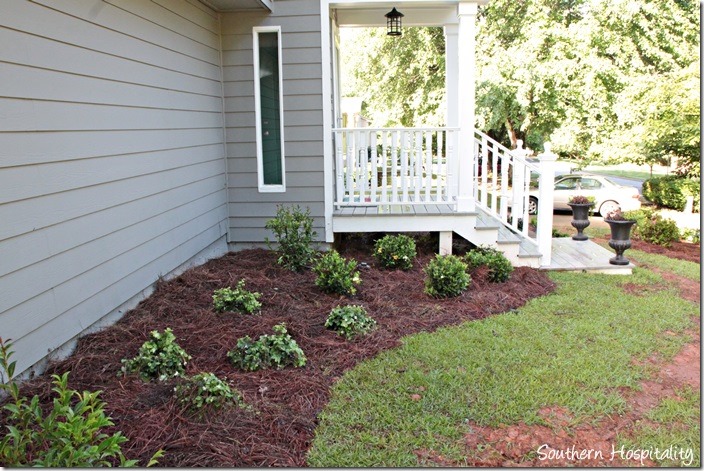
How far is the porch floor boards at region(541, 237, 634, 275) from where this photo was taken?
20.6 feet

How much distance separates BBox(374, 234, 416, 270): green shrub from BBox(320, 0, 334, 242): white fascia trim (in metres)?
0.78

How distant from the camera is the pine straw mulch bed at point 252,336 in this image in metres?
2.65

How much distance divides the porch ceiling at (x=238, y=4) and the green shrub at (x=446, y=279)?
3.32 m

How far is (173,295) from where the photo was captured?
4.63 meters

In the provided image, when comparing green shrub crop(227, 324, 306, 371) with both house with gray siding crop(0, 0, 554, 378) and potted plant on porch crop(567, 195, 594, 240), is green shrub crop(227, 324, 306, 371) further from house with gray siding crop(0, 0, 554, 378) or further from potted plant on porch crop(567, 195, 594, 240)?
potted plant on porch crop(567, 195, 594, 240)

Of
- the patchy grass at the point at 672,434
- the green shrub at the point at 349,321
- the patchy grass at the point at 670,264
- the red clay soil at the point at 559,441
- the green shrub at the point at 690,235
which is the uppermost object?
the green shrub at the point at 349,321

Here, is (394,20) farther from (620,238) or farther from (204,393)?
(204,393)

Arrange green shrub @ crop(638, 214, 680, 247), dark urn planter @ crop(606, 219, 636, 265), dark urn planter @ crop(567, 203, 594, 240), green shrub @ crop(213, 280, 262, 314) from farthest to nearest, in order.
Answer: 1. green shrub @ crop(638, 214, 680, 247)
2. dark urn planter @ crop(567, 203, 594, 240)
3. dark urn planter @ crop(606, 219, 636, 265)
4. green shrub @ crop(213, 280, 262, 314)

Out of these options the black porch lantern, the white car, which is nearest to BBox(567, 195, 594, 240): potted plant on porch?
the black porch lantern

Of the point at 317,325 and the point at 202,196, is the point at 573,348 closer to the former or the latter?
the point at 317,325

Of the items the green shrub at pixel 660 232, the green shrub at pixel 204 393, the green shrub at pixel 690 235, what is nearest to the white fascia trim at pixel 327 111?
the green shrub at pixel 204 393

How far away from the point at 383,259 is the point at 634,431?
3.42 m

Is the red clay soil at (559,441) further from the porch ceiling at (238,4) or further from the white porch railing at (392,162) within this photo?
the porch ceiling at (238,4)

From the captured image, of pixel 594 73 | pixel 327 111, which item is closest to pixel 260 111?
pixel 327 111
